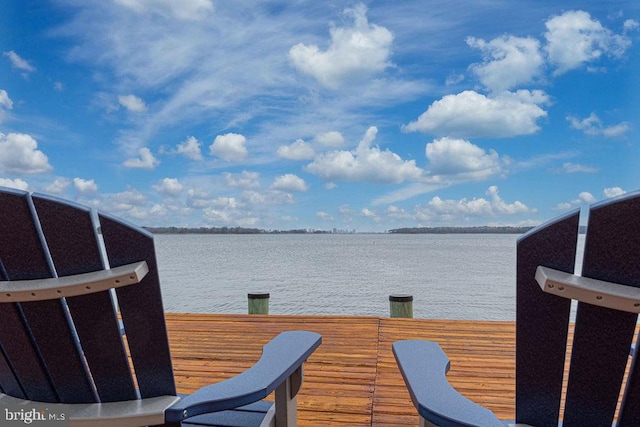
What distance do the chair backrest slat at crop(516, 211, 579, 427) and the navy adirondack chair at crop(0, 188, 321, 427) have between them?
1.93ft

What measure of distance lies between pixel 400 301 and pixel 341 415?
93.1 inches

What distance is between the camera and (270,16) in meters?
38.8

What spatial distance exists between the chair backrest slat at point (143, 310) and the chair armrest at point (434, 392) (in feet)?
2.00

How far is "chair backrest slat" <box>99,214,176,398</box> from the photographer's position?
1.01 m

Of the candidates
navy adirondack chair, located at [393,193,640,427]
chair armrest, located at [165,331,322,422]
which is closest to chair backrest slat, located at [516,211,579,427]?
navy adirondack chair, located at [393,193,640,427]

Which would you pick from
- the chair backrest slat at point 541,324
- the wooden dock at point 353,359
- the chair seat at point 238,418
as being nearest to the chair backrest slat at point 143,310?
the chair seat at point 238,418

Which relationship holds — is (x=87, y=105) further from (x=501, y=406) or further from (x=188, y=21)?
(x=501, y=406)

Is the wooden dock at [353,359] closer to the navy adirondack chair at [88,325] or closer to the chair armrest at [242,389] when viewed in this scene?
the chair armrest at [242,389]

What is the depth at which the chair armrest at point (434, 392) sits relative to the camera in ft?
2.95

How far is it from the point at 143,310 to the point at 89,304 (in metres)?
0.13

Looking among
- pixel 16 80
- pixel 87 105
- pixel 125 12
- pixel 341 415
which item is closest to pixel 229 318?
pixel 341 415

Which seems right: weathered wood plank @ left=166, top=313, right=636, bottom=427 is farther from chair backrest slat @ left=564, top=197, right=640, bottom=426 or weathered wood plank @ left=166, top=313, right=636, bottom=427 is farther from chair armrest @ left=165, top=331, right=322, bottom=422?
chair backrest slat @ left=564, top=197, right=640, bottom=426

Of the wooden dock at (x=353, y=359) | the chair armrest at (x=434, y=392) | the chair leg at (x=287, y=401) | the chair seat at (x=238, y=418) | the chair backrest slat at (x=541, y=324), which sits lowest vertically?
the wooden dock at (x=353, y=359)

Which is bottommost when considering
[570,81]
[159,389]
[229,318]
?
[229,318]
